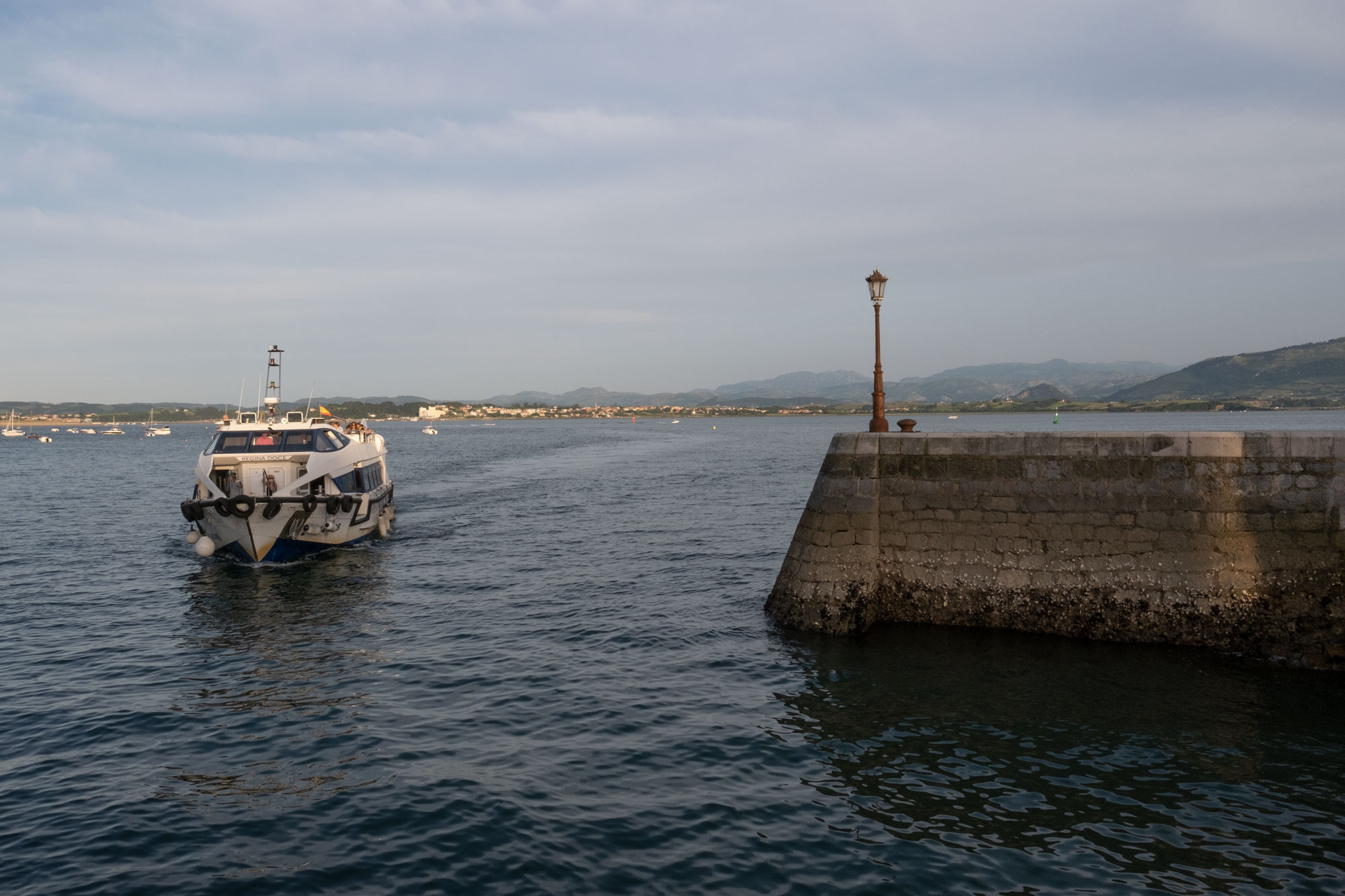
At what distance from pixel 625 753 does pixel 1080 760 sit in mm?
5787

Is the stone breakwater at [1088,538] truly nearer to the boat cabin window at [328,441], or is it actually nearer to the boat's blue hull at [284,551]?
the boat's blue hull at [284,551]

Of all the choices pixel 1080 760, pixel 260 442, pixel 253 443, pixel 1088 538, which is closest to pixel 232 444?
pixel 253 443

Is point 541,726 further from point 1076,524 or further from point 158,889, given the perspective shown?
point 1076,524

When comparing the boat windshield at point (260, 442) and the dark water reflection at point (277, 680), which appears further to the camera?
the boat windshield at point (260, 442)

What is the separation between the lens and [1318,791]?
9.50 metres

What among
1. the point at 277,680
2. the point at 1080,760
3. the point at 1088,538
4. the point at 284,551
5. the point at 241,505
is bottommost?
the point at 277,680

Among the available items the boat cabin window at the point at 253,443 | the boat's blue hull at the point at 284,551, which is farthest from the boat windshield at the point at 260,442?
the boat's blue hull at the point at 284,551

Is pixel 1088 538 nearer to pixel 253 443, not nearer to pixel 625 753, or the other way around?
pixel 625 753

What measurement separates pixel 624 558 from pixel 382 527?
1102cm

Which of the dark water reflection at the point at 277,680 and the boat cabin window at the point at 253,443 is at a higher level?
the boat cabin window at the point at 253,443

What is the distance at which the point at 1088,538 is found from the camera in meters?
14.0

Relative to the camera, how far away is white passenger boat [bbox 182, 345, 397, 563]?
24.4 meters

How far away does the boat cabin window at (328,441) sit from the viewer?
27.1 metres

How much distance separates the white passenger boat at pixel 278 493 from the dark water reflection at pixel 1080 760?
17077mm
